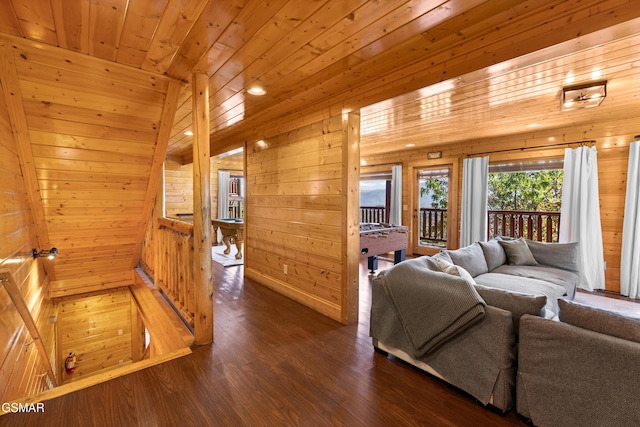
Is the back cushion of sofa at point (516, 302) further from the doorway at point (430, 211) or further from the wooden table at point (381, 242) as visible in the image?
the doorway at point (430, 211)

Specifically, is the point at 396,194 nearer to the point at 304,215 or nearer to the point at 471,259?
the point at 471,259

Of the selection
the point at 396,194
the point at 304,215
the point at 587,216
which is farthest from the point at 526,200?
the point at 304,215

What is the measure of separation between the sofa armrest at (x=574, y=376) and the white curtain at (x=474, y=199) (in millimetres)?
3946

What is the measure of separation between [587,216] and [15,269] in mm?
6482

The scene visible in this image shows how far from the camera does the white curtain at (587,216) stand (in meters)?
4.06

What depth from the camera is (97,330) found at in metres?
4.58

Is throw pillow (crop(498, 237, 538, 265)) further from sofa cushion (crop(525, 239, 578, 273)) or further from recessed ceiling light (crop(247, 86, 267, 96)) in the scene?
recessed ceiling light (crop(247, 86, 267, 96))

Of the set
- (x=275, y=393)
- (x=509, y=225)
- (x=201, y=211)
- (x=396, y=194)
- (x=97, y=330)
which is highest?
(x=396, y=194)

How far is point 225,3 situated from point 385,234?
3.42 metres

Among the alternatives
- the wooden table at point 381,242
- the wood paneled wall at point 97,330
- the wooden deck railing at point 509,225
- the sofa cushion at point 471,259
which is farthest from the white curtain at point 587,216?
the wood paneled wall at point 97,330

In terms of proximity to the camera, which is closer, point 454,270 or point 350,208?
point 454,270

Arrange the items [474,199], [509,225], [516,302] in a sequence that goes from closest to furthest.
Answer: [516,302]
[474,199]
[509,225]

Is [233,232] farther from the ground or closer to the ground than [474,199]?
closer to the ground

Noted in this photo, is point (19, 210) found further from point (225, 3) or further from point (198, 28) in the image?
point (225, 3)
